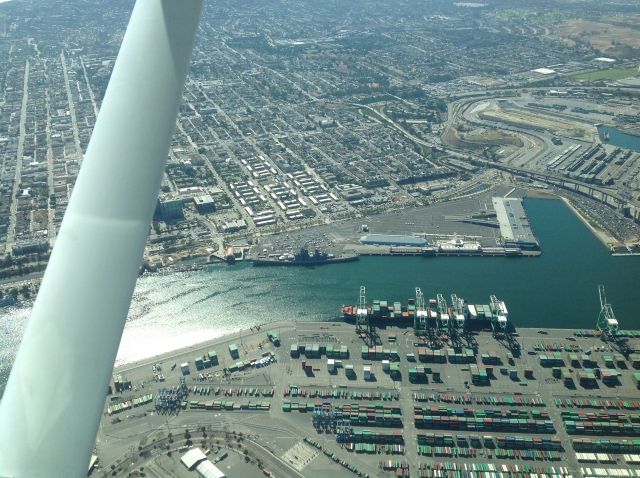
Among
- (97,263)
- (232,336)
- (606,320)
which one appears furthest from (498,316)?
(97,263)

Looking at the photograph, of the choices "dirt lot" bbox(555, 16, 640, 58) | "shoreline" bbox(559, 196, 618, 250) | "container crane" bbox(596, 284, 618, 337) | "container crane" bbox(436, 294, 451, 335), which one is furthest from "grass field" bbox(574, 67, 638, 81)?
"container crane" bbox(436, 294, 451, 335)

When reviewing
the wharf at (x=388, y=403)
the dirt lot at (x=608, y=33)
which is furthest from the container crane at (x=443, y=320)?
the dirt lot at (x=608, y=33)

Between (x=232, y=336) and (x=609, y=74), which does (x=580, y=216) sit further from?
(x=609, y=74)

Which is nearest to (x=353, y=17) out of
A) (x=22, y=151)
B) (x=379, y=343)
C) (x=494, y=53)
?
(x=494, y=53)

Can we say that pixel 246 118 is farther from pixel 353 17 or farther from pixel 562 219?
pixel 353 17

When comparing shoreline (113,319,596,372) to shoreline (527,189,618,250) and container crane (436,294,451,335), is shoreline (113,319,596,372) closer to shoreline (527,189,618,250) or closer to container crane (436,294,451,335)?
container crane (436,294,451,335)

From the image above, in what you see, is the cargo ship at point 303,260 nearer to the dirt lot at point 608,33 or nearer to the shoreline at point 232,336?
the shoreline at point 232,336

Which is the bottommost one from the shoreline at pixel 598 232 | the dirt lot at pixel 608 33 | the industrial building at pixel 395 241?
the industrial building at pixel 395 241
